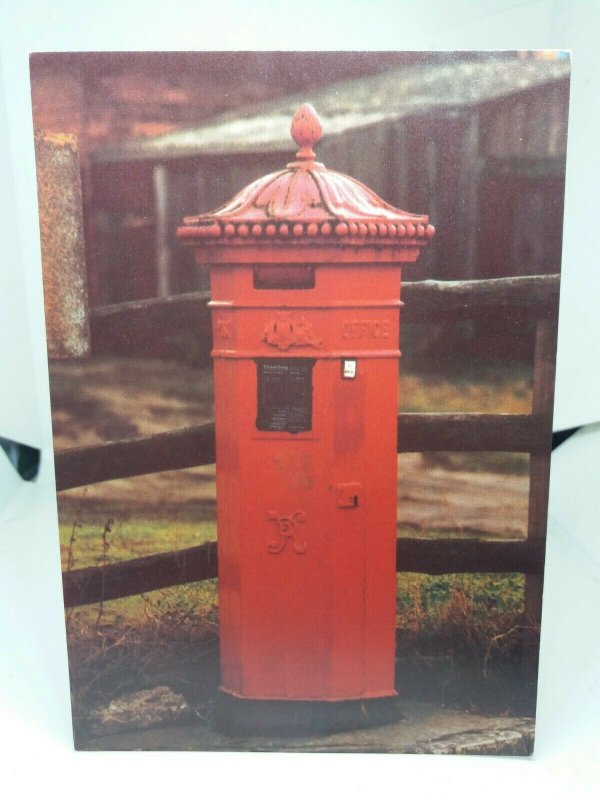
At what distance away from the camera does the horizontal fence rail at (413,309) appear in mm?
2768

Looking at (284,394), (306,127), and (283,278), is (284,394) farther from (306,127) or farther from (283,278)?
(306,127)

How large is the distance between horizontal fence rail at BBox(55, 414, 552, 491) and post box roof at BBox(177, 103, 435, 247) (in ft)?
2.29

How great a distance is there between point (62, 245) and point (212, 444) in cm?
90

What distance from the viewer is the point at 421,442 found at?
291cm

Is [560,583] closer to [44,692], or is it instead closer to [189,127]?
[44,692]

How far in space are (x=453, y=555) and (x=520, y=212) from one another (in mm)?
1301

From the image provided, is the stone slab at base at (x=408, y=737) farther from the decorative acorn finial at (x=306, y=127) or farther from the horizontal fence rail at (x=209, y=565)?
the decorative acorn finial at (x=306, y=127)

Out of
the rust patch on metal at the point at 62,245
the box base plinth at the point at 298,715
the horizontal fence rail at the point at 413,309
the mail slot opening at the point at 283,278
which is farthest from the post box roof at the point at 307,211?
the box base plinth at the point at 298,715

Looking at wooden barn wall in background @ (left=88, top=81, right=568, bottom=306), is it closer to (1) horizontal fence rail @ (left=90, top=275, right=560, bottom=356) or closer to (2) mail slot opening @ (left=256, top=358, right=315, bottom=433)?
(1) horizontal fence rail @ (left=90, top=275, right=560, bottom=356)

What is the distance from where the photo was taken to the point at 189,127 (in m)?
2.68

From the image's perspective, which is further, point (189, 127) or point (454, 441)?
point (454, 441)

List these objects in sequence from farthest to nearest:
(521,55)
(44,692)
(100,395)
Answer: (44,692)
(100,395)
(521,55)

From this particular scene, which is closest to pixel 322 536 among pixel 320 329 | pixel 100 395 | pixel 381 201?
pixel 320 329

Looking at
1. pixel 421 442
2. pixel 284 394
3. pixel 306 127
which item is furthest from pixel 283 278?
pixel 421 442
